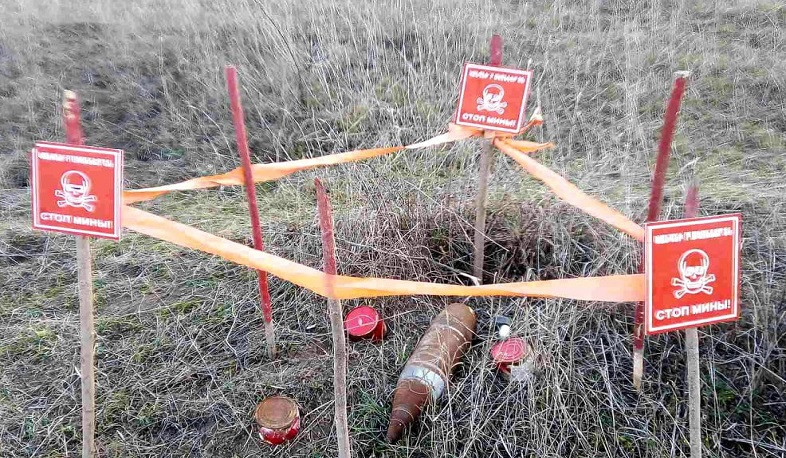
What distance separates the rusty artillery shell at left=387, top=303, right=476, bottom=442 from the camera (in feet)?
7.98

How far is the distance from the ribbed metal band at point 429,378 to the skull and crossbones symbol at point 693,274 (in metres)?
1.07

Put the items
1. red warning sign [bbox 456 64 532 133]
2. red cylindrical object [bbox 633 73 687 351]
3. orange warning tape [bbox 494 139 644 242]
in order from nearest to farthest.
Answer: red cylindrical object [bbox 633 73 687 351] → orange warning tape [bbox 494 139 644 242] → red warning sign [bbox 456 64 532 133]

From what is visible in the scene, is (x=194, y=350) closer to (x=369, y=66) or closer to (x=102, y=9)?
(x=369, y=66)

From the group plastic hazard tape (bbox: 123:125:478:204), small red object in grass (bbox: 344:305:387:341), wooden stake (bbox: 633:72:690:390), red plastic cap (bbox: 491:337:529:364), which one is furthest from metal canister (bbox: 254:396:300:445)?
wooden stake (bbox: 633:72:690:390)

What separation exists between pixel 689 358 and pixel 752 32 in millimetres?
5461

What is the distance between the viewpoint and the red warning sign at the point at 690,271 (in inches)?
66.6

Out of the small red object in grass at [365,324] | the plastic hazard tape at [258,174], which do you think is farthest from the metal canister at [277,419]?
the plastic hazard tape at [258,174]

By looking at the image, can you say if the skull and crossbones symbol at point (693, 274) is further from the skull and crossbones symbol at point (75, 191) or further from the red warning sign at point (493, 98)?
the skull and crossbones symbol at point (75, 191)

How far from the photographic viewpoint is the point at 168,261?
12.1ft

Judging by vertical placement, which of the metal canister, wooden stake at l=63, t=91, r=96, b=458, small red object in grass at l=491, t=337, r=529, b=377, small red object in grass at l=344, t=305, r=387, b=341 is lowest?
the metal canister

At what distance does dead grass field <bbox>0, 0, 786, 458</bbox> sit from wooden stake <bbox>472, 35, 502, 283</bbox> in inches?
6.9

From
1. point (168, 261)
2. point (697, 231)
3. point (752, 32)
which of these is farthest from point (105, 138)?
point (752, 32)

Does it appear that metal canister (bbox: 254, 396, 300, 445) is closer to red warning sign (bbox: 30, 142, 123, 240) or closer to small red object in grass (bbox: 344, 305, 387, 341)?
small red object in grass (bbox: 344, 305, 387, 341)

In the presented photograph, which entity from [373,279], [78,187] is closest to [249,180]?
[78,187]
